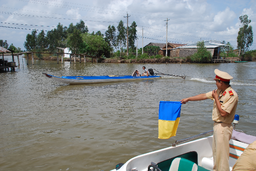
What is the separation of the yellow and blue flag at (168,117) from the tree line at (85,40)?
170 feet

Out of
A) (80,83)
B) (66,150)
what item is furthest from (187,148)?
(80,83)

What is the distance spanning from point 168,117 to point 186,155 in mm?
792

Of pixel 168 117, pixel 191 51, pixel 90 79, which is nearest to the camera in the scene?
pixel 168 117

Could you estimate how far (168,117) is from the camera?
336 cm

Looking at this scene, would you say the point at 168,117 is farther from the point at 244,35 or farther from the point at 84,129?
the point at 244,35

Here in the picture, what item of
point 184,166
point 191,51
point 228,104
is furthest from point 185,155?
point 191,51

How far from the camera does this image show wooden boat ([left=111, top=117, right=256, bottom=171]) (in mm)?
2828

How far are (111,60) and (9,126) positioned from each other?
153 ft

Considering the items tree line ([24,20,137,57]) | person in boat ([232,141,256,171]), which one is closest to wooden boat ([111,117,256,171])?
person in boat ([232,141,256,171])

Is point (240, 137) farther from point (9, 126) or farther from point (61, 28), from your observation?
point (61, 28)

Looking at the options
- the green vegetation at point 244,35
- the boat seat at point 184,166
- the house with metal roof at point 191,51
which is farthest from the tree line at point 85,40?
the boat seat at point 184,166

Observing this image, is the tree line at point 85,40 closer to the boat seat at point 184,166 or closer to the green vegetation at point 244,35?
the green vegetation at point 244,35

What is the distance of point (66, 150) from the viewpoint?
514cm

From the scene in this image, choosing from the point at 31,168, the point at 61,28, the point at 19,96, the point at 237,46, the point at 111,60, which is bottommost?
the point at 31,168
